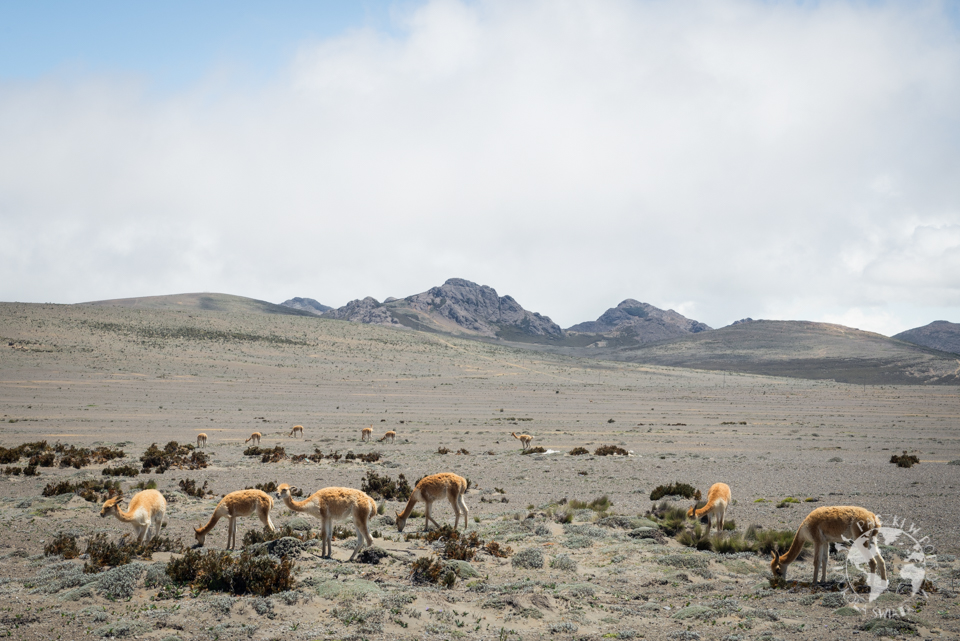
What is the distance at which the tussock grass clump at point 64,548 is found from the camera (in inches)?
347

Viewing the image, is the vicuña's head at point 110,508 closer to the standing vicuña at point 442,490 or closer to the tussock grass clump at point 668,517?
the standing vicuña at point 442,490

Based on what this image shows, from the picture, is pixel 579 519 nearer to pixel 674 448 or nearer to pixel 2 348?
pixel 674 448

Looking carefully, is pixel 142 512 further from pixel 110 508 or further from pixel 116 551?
pixel 116 551

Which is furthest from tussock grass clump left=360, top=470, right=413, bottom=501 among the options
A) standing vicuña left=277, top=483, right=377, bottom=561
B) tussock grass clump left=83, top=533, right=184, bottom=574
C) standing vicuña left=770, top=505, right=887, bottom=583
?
standing vicuña left=770, top=505, right=887, bottom=583

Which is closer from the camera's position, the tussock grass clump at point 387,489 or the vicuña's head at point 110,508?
the vicuña's head at point 110,508

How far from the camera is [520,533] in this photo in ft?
38.3

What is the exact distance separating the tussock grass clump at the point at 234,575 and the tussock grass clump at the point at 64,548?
7.23 feet

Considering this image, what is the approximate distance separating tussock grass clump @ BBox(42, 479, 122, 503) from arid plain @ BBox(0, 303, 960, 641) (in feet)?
1.22

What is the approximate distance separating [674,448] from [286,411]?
27465mm

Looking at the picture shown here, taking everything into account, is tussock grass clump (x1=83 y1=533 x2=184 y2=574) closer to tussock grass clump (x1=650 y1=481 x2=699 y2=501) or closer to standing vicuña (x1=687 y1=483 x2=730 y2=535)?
standing vicuña (x1=687 y1=483 x2=730 y2=535)

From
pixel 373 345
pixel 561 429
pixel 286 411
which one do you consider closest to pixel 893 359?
pixel 373 345

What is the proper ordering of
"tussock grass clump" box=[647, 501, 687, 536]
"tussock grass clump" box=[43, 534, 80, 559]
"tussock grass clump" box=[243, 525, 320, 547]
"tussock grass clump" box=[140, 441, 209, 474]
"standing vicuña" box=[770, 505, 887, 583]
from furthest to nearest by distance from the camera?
1. "tussock grass clump" box=[140, 441, 209, 474]
2. "tussock grass clump" box=[647, 501, 687, 536]
3. "tussock grass clump" box=[243, 525, 320, 547]
4. "tussock grass clump" box=[43, 534, 80, 559]
5. "standing vicuña" box=[770, 505, 887, 583]

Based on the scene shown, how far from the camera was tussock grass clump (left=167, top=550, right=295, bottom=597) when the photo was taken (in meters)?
7.73

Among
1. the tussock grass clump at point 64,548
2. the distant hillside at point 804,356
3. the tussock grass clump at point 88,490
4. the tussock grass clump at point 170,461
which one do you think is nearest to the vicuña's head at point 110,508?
the tussock grass clump at point 64,548
